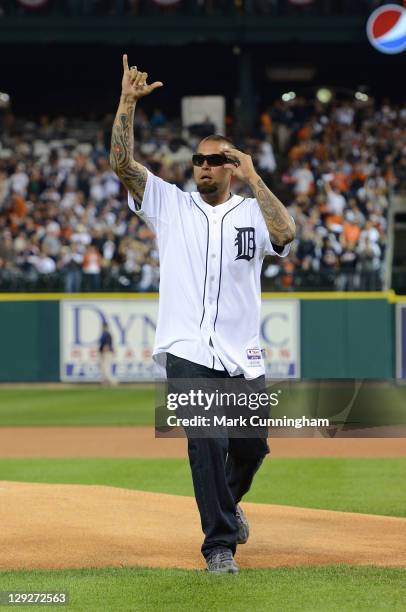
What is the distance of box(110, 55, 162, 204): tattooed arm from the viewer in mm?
6113

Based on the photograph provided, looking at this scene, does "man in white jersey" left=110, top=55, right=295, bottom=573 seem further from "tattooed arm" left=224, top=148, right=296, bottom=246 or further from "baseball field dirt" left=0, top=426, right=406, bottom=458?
"baseball field dirt" left=0, top=426, right=406, bottom=458

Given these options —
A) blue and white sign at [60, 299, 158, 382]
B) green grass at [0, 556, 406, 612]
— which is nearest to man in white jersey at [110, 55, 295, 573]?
green grass at [0, 556, 406, 612]

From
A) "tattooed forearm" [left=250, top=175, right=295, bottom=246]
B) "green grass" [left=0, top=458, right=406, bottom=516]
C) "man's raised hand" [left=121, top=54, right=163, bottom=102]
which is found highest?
"man's raised hand" [left=121, top=54, right=163, bottom=102]

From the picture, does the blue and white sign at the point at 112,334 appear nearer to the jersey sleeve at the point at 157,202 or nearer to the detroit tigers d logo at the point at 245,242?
the jersey sleeve at the point at 157,202

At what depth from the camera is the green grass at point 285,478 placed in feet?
31.4

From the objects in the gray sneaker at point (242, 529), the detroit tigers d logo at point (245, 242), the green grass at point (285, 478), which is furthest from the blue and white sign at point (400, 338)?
the detroit tigers d logo at point (245, 242)

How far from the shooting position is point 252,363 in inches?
240

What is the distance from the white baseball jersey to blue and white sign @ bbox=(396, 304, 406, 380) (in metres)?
15.6

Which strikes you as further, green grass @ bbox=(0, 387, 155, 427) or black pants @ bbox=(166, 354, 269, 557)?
green grass @ bbox=(0, 387, 155, 427)

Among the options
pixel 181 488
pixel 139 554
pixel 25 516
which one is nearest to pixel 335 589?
pixel 139 554

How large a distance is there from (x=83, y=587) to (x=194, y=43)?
24566 mm

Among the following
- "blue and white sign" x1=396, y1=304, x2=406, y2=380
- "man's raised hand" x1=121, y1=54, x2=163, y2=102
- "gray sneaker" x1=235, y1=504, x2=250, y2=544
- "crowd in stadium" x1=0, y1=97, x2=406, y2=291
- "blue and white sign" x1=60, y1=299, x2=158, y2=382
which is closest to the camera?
"man's raised hand" x1=121, y1=54, x2=163, y2=102

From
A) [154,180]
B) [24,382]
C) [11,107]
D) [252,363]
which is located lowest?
[24,382]

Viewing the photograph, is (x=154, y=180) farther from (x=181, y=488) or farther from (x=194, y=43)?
(x=194, y=43)
